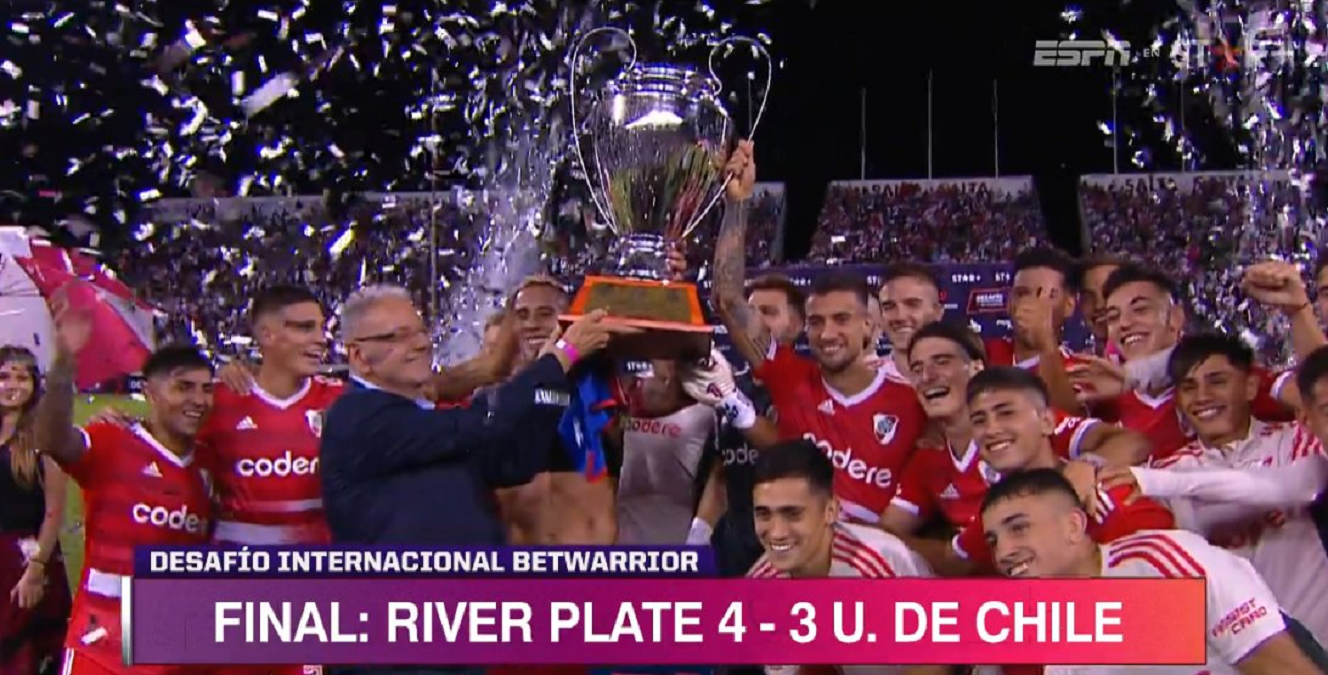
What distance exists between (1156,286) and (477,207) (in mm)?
6133

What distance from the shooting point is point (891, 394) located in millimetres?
3168

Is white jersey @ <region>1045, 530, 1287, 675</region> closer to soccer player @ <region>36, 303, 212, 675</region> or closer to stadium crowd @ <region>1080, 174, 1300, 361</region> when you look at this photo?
soccer player @ <region>36, 303, 212, 675</region>

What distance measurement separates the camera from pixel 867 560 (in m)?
2.88

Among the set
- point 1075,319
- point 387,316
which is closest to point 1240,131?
point 1075,319

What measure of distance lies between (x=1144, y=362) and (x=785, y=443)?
918 millimetres

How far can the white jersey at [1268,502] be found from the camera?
9.05 ft

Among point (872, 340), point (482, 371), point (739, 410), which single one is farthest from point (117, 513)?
point (872, 340)

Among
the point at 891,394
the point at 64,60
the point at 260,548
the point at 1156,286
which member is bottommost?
the point at 260,548

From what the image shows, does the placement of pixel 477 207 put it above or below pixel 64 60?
above

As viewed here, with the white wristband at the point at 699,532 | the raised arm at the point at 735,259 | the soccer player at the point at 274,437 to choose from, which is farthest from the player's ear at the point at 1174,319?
the soccer player at the point at 274,437

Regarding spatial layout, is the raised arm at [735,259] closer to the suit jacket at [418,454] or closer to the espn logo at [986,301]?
the suit jacket at [418,454]

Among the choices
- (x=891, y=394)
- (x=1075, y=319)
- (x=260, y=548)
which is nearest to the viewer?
(x=260, y=548)

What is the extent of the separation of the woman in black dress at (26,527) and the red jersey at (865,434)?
6.85 ft

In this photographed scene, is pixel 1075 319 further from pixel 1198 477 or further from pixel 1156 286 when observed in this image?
pixel 1198 477
